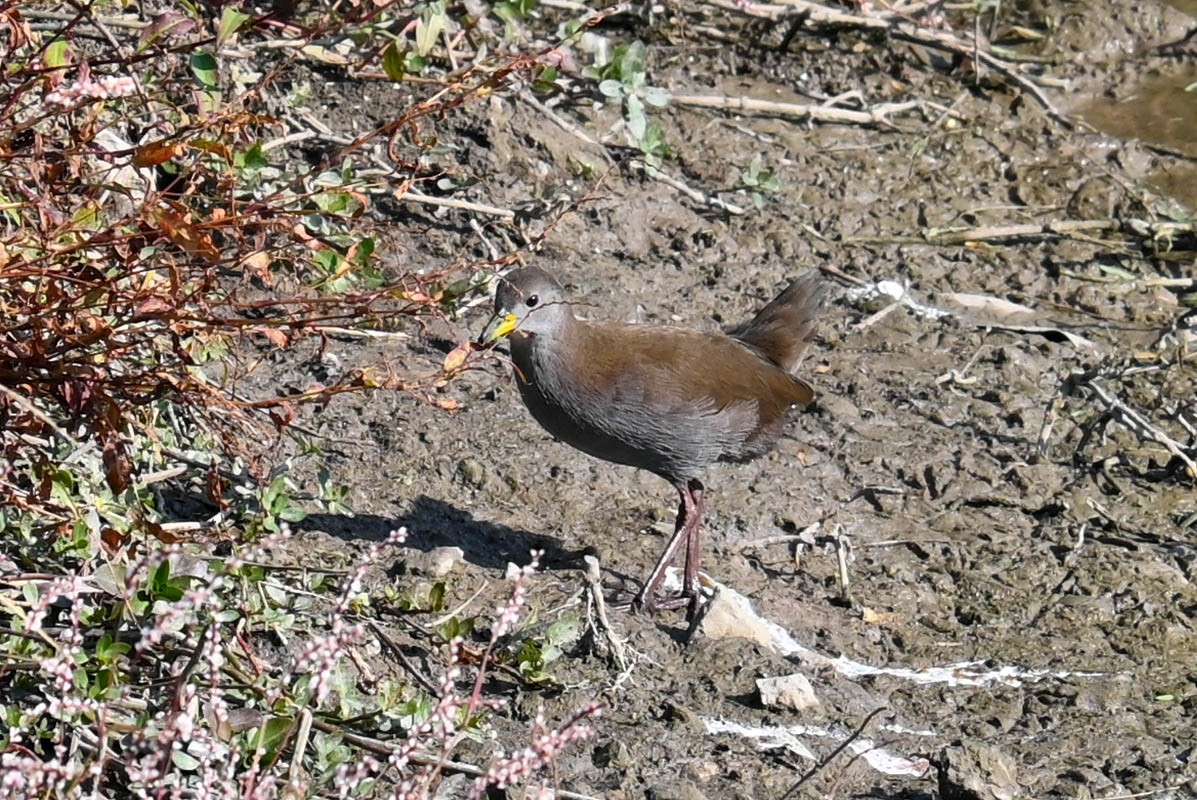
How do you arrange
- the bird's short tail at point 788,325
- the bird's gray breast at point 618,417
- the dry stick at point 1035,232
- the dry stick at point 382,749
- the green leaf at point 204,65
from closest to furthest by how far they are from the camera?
the dry stick at point 382,749, the green leaf at point 204,65, the bird's gray breast at point 618,417, the bird's short tail at point 788,325, the dry stick at point 1035,232

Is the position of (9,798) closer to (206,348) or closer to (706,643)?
(206,348)

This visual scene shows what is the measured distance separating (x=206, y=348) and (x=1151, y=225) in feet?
17.5

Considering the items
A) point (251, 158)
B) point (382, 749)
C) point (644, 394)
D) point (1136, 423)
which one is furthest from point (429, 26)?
point (1136, 423)

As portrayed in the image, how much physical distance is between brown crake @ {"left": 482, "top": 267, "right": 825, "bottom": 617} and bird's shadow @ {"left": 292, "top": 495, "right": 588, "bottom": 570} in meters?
0.36

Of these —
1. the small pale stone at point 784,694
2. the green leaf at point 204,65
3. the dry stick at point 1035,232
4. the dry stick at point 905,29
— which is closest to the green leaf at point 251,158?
the green leaf at point 204,65

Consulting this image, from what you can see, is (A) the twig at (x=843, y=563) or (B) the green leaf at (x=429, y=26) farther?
(A) the twig at (x=843, y=563)

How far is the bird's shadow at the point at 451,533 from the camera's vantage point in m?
5.72

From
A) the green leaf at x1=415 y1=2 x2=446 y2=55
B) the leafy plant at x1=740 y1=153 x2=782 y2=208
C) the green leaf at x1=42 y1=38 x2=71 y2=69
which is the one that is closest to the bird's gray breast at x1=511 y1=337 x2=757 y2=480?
the green leaf at x1=415 y1=2 x2=446 y2=55

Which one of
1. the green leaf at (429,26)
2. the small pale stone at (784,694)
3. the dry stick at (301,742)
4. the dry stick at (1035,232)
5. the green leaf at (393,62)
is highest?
the green leaf at (393,62)

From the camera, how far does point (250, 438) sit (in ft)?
18.1

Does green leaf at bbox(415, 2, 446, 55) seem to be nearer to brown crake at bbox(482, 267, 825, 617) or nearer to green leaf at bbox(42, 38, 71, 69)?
brown crake at bbox(482, 267, 825, 617)

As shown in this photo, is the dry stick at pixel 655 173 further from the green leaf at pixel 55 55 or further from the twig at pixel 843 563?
the green leaf at pixel 55 55

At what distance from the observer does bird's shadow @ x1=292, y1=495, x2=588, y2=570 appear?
5.72m

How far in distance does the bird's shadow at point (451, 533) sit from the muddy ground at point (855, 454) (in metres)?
0.01
